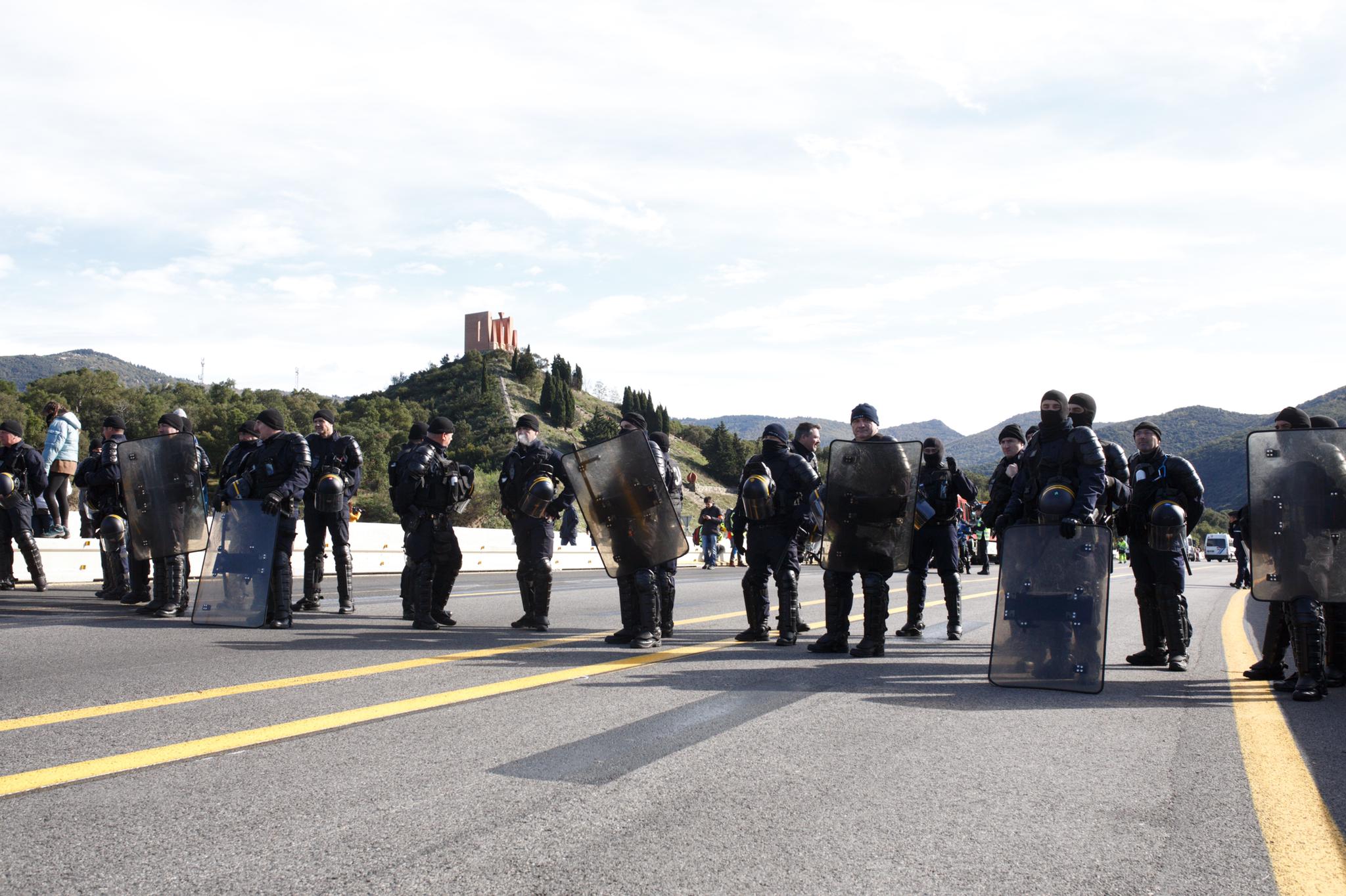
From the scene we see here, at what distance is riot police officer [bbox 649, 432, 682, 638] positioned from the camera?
9.20 m

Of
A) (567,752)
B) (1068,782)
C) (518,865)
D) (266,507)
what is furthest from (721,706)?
(266,507)

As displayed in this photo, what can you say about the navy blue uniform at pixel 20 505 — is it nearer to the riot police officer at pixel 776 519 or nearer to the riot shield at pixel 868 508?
the riot police officer at pixel 776 519

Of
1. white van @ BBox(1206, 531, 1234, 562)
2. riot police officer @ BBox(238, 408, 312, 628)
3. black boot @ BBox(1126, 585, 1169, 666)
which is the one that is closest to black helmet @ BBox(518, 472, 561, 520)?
riot police officer @ BBox(238, 408, 312, 628)

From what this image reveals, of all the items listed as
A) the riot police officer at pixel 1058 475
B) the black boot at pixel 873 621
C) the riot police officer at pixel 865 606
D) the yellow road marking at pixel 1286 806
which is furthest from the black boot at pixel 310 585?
the yellow road marking at pixel 1286 806

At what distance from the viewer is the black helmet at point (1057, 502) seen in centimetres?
712

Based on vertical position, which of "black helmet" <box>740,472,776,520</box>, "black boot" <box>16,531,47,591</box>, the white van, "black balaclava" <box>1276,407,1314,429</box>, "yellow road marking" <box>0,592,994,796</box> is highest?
"black balaclava" <box>1276,407,1314,429</box>

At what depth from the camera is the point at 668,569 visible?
9.45 meters

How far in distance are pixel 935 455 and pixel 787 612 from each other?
9.81 ft

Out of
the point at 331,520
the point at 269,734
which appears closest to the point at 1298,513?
the point at 269,734

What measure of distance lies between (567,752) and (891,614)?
8.45 meters

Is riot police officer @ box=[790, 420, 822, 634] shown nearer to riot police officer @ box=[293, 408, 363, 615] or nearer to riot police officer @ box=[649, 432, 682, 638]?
riot police officer @ box=[649, 432, 682, 638]

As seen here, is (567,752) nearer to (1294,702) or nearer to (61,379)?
(1294,702)

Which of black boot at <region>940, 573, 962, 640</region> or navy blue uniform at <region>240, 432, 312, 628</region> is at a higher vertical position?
navy blue uniform at <region>240, 432, 312, 628</region>

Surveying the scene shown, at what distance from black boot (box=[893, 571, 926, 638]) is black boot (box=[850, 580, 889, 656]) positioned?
1829mm
